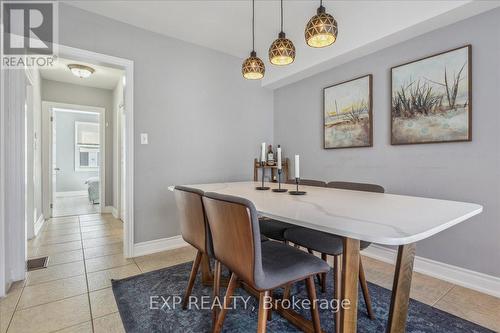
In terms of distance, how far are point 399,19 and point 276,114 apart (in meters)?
2.02

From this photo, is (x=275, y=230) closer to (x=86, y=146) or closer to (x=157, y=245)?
(x=157, y=245)

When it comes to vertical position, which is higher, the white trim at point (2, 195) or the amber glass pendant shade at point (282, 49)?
the amber glass pendant shade at point (282, 49)

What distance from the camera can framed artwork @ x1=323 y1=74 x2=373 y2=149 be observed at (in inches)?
104

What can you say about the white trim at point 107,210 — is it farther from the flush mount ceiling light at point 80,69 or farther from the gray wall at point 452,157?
the gray wall at point 452,157

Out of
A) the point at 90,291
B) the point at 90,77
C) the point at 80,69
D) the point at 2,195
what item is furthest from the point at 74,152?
the point at 90,291

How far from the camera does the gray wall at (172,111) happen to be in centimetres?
256

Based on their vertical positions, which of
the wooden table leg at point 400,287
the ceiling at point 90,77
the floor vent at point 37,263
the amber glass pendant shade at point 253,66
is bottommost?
the floor vent at point 37,263

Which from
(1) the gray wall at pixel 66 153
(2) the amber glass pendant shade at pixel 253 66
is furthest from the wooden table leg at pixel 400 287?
(1) the gray wall at pixel 66 153

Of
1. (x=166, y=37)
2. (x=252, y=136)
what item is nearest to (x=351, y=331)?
(x=252, y=136)

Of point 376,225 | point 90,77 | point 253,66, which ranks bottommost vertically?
point 376,225

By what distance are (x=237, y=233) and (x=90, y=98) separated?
16.6ft
